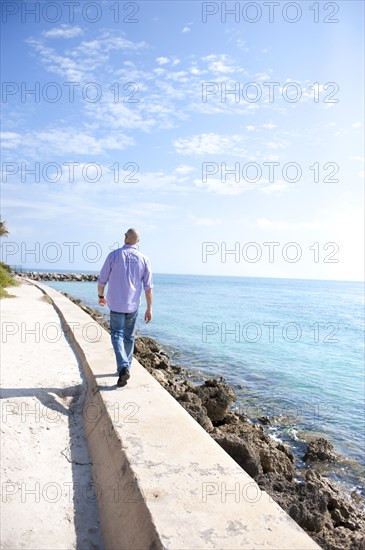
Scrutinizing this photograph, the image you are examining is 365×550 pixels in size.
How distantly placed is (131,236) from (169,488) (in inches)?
123

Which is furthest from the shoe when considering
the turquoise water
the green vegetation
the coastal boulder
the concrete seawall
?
the green vegetation

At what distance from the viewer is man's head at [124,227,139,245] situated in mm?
5070

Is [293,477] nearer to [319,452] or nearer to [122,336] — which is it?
[319,452]

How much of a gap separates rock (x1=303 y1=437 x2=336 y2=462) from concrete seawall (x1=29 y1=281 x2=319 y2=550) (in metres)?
3.13

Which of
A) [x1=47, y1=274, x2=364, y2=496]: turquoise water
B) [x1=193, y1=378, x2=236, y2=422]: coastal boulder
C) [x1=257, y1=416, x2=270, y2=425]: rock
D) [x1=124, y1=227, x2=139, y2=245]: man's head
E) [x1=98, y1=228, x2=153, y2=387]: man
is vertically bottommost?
[x1=47, y1=274, x2=364, y2=496]: turquoise water

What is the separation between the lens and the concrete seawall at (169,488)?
7.25ft

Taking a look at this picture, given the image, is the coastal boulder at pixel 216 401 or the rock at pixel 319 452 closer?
the rock at pixel 319 452

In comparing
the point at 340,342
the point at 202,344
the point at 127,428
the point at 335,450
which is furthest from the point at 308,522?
the point at 340,342

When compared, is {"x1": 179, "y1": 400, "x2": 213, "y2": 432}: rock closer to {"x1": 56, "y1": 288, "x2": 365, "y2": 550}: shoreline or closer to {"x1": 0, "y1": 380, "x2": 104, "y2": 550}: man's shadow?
{"x1": 56, "y1": 288, "x2": 365, "y2": 550}: shoreline

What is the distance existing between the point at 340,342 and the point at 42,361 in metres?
17.1

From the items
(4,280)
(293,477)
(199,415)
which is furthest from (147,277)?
(4,280)

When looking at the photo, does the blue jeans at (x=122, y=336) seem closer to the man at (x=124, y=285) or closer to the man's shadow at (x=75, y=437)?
the man at (x=124, y=285)

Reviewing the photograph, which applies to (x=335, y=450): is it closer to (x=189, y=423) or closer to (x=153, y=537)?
(x=189, y=423)

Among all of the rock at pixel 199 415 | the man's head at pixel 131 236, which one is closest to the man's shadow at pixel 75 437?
the rock at pixel 199 415
